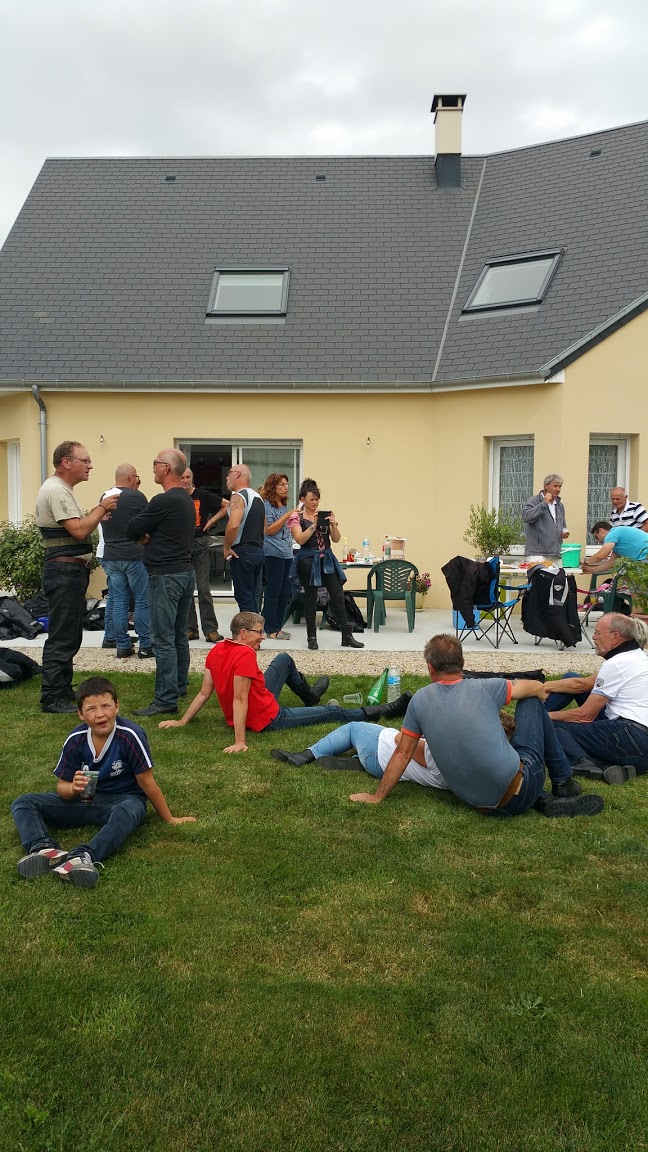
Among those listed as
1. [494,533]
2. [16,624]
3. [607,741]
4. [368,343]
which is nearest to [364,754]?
[607,741]

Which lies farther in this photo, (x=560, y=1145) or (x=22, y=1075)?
(x=22, y=1075)

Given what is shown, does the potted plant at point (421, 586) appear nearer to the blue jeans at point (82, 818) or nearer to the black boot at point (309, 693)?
the black boot at point (309, 693)

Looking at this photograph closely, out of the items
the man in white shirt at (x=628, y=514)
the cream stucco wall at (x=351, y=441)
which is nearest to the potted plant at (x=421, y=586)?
the cream stucco wall at (x=351, y=441)

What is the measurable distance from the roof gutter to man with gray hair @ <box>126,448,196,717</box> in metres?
5.95

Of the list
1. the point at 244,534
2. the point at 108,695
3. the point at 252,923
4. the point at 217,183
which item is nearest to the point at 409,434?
the point at 244,534

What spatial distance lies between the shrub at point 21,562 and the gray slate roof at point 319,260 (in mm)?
2145

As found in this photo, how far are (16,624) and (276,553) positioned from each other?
323cm

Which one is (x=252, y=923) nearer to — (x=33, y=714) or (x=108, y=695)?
(x=108, y=695)

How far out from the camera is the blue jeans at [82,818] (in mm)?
4195

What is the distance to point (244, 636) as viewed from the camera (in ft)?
19.8

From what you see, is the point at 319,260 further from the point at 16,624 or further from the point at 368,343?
the point at 16,624

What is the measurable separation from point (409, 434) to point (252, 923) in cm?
971

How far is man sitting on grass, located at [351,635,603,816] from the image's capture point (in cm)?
458

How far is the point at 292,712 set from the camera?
6.48 m
